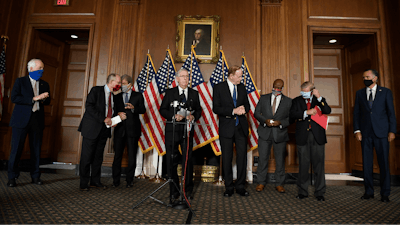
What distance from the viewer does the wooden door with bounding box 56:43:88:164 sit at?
19.8 feet

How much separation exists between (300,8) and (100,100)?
4.67m

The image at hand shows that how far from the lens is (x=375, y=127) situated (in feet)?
10.7

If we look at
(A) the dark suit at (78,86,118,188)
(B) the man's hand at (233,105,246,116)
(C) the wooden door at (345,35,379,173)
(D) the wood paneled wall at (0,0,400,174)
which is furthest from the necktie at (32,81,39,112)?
(C) the wooden door at (345,35,379,173)

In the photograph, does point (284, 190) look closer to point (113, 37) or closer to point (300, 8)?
point (300, 8)

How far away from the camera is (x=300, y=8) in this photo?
16.9 feet

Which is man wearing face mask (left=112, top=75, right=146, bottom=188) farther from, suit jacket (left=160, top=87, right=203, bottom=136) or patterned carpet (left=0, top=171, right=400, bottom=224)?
suit jacket (left=160, top=87, right=203, bottom=136)

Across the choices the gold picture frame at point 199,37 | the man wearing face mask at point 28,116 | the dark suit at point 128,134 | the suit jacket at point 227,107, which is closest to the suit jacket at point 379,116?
the suit jacket at point 227,107

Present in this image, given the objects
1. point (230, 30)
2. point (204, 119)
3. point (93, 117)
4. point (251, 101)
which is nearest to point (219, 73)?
point (251, 101)

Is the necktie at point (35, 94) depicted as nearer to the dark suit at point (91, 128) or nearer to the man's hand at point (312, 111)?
the dark suit at point (91, 128)

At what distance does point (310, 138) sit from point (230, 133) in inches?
45.8

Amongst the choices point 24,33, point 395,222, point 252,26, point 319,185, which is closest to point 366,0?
point 252,26

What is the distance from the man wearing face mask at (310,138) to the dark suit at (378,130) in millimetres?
646

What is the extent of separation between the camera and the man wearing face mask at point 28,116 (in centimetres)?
332

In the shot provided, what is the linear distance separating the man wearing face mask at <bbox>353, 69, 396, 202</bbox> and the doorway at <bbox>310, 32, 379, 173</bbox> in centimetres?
236
